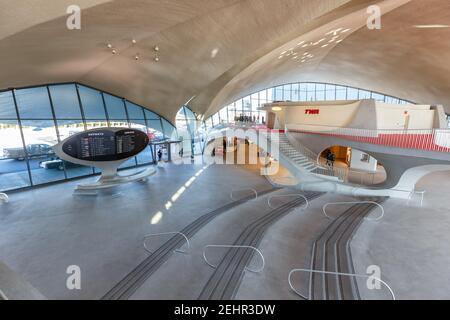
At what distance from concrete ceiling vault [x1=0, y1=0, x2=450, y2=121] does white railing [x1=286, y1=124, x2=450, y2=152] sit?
6155 millimetres

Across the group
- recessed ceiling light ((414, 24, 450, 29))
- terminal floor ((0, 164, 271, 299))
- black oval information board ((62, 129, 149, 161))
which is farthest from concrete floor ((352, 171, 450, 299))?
black oval information board ((62, 129, 149, 161))

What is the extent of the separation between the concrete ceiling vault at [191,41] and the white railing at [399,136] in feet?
20.2

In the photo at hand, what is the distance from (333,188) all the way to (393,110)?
6890mm

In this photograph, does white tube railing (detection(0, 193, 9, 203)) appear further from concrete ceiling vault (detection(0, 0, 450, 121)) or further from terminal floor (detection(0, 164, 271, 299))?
concrete ceiling vault (detection(0, 0, 450, 121))

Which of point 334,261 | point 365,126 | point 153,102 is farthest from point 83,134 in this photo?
point 365,126

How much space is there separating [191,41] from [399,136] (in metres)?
11.4

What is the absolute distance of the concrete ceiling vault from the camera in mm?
6867

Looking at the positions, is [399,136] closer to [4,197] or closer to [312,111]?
[312,111]

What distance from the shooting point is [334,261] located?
667cm

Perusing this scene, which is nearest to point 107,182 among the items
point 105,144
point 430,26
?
point 105,144

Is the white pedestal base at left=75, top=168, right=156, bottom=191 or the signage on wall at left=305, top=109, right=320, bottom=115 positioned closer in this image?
the white pedestal base at left=75, top=168, right=156, bottom=191

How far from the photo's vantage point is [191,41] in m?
11.6

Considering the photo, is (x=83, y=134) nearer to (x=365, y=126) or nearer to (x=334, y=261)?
(x=334, y=261)
